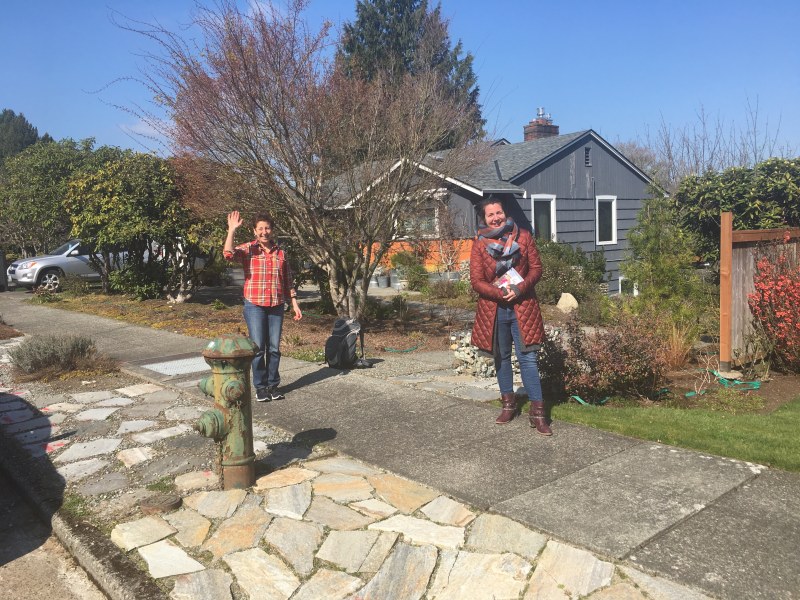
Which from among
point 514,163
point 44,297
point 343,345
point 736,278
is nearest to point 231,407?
point 343,345

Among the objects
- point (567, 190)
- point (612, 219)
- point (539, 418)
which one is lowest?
point (539, 418)

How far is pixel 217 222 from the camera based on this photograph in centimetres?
1248

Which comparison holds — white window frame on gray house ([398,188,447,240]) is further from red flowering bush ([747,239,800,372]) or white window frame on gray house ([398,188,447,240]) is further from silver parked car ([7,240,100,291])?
silver parked car ([7,240,100,291])

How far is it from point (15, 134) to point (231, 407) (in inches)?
3141

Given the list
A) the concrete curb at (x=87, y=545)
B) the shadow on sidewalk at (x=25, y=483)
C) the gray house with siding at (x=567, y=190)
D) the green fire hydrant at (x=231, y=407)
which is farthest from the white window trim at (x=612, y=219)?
the concrete curb at (x=87, y=545)

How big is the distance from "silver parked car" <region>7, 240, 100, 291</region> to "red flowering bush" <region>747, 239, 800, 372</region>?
1640cm

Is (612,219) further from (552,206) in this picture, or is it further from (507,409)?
(507,409)

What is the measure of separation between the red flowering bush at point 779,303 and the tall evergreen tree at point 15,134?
245ft

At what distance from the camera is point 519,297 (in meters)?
4.96

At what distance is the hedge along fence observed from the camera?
7.13 meters

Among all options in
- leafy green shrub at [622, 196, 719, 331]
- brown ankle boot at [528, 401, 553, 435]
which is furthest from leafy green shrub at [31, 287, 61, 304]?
brown ankle boot at [528, 401, 553, 435]

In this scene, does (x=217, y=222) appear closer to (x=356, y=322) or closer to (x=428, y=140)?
(x=428, y=140)

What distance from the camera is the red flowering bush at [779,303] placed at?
6.94 meters

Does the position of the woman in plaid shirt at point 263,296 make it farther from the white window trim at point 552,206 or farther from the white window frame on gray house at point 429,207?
Answer: the white window trim at point 552,206
